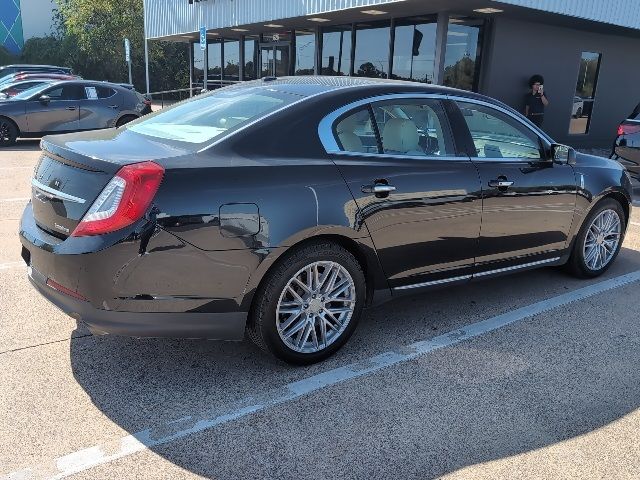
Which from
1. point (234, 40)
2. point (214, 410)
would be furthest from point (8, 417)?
point (234, 40)

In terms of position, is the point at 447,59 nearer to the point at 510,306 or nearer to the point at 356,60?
the point at 356,60

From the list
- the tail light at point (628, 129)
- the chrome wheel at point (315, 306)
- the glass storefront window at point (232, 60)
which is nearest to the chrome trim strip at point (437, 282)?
the chrome wheel at point (315, 306)

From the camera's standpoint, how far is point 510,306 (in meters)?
4.56

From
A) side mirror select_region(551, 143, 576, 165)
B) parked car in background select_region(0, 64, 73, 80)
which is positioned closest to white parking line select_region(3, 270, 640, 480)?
side mirror select_region(551, 143, 576, 165)

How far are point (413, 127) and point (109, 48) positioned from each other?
35489 mm

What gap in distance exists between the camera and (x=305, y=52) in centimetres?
1761

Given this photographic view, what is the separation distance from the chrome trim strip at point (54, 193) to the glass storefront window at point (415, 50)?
1131 centimetres

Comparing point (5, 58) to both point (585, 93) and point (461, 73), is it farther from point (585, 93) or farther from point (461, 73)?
point (585, 93)

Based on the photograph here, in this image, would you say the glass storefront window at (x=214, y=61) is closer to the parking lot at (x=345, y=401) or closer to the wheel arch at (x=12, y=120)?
the wheel arch at (x=12, y=120)

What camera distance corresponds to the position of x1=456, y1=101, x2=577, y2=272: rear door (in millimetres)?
4113

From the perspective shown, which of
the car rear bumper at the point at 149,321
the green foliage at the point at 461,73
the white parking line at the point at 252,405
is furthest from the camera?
the green foliage at the point at 461,73

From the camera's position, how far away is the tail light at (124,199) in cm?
278

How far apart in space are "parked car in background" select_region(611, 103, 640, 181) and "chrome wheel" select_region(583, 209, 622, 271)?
4132 mm

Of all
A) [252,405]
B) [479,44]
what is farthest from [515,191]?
[479,44]
